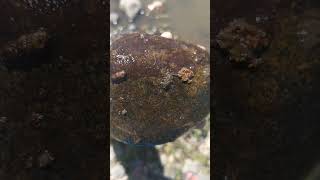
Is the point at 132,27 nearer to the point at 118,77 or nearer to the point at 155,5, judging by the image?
the point at 155,5

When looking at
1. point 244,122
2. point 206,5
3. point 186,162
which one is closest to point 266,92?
point 244,122

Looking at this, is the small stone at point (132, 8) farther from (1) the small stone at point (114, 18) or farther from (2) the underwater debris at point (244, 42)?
(2) the underwater debris at point (244, 42)

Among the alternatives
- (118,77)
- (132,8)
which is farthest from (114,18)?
(118,77)

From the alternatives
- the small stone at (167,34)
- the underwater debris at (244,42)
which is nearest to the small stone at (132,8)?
the small stone at (167,34)

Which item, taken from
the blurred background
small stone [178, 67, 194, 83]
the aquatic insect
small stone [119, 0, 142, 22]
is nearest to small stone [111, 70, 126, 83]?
the aquatic insect

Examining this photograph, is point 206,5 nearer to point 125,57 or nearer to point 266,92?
point 125,57
